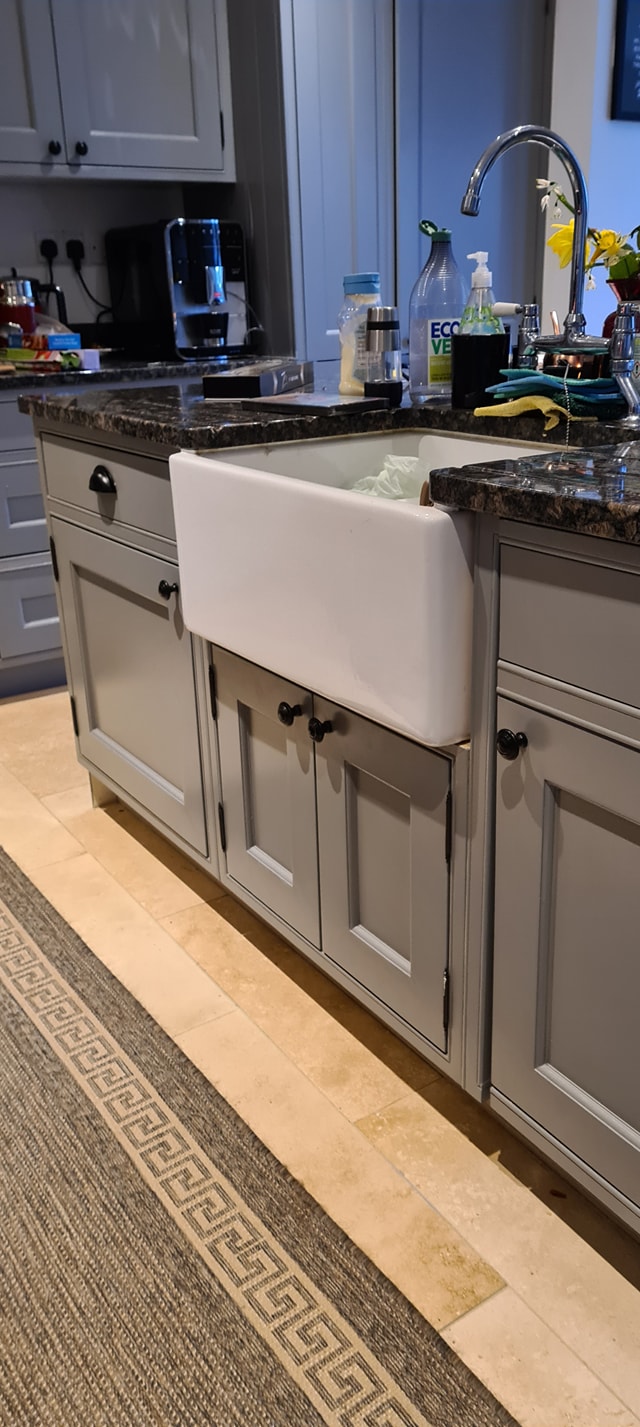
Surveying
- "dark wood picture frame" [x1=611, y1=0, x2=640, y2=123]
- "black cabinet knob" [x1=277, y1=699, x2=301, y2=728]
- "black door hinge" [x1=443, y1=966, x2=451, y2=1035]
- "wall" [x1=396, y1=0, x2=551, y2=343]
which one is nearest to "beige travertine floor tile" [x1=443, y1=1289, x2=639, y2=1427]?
"black door hinge" [x1=443, y1=966, x2=451, y2=1035]

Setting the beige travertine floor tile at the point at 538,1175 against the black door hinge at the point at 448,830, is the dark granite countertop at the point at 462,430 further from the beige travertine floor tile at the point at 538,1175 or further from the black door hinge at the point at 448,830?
the beige travertine floor tile at the point at 538,1175

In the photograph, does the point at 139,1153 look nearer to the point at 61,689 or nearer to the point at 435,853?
the point at 435,853

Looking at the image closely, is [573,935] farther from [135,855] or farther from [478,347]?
[135,855]

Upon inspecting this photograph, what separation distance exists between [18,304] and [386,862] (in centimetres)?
247

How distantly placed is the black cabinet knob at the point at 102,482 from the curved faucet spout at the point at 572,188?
708mm

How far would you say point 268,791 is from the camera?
164cm

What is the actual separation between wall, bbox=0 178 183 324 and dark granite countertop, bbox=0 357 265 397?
28 centimetres

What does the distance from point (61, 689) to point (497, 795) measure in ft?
7.52

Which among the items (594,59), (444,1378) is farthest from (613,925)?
(594,59)

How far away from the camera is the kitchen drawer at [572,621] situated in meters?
0.95

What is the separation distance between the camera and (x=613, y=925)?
105 centimetres

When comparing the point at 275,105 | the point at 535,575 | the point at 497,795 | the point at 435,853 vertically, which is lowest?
the point at 435,853

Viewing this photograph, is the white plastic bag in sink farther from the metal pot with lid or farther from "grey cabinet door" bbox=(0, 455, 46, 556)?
the metal pot with lid

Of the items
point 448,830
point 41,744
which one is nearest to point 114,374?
point 41,744
